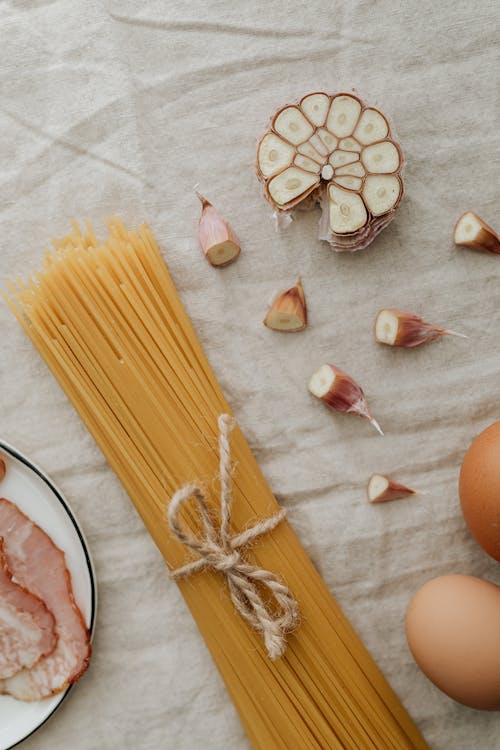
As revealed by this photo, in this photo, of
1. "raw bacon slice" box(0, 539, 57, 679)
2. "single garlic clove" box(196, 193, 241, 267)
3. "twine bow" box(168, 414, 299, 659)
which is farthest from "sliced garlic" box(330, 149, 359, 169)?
"raw bacon slice" box(0, 539, 57, 679)

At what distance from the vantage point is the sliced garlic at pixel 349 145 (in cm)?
90

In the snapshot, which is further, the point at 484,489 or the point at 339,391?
the point at 339,391

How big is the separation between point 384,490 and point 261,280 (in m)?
0.31

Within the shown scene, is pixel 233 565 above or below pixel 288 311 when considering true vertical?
below

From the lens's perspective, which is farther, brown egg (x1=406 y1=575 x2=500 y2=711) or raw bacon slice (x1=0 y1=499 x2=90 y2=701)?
raw bacon slice (x1=0 y1=499 x2=90 y2=701)

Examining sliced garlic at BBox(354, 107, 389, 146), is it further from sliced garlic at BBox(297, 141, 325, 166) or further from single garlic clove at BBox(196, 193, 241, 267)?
single garlic clove at BBox(196, 193, 241, 267)

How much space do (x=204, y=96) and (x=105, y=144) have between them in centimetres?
14

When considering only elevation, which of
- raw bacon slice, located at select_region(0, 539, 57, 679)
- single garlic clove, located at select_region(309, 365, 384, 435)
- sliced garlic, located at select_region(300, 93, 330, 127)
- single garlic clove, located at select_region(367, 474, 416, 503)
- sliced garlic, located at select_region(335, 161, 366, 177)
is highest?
sliced garlic, located at select_region(300, 93, 330, 127)

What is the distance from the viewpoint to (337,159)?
90cm

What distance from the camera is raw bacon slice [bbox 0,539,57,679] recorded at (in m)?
0.92

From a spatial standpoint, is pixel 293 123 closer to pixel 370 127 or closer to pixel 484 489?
pixel 370 127

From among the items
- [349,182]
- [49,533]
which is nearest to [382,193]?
[349,182]

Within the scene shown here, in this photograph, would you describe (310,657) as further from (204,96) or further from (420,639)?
(204,96)

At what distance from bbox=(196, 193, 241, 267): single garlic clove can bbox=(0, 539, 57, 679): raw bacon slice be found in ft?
1.53
